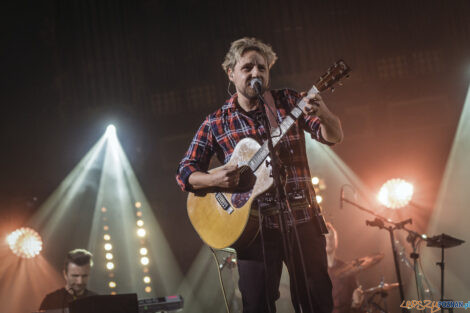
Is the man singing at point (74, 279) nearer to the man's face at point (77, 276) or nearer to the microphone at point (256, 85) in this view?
the man's face at point (77, 276)

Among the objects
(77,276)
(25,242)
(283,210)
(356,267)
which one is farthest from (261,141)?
(25,242)

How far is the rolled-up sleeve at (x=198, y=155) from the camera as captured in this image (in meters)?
3.31

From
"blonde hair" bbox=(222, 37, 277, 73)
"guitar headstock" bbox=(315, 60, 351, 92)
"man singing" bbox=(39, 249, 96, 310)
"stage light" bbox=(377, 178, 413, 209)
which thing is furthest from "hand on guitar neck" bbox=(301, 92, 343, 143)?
"stage light" bbox=(377, 178, 413, 209)

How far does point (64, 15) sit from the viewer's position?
26.2 ft

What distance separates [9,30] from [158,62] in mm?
2890

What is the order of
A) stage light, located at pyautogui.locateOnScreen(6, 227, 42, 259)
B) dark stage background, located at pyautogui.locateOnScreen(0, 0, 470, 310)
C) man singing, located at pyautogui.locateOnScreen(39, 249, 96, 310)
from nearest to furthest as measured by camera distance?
1. man singing, located at pyautogui.locateOnScreen(39, 249, 96, 310)
2. dark stage background, located at pyautogui.locateOnScreen(0, 0, 470, 310)
3. stage light, located at pyautogui.locateOnScreen(6, 227, 42, 259)

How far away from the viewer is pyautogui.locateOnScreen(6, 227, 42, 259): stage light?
875 centimetres

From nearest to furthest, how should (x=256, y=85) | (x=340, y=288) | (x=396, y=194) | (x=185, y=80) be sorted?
(x=256, y=85), (x=340, y=288), (x=396, y=194), (x=185, y=80)

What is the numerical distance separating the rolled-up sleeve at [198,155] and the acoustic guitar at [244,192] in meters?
0.18

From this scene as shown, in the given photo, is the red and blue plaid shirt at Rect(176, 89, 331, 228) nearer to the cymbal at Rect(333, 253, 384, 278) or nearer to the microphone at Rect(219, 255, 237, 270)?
the microphone at Rect(219, 255, 237, 270)

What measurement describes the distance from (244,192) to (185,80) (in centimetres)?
747

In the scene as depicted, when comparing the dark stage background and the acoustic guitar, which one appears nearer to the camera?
the acoustic guitar

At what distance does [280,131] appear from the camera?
2807 millimetres

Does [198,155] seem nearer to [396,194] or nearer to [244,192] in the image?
[244,192]
